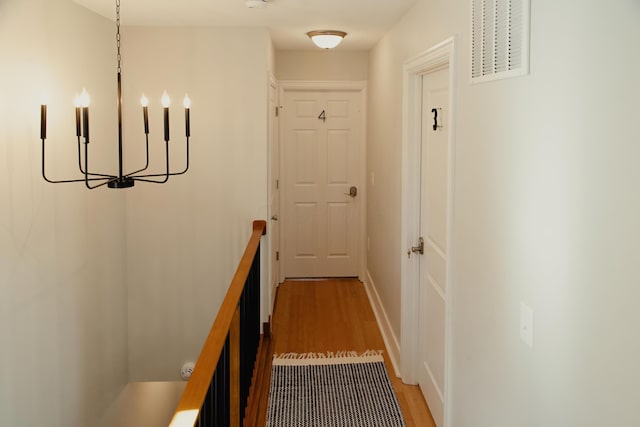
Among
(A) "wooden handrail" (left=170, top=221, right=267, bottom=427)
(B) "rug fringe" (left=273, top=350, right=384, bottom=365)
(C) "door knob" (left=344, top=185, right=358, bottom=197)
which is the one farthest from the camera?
(C) "door knob" (left=344, top=185, right=358, bottom=197)

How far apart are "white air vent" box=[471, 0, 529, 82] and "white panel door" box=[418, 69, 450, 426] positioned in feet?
2.55

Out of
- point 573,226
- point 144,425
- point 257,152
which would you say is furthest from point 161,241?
point 573,226

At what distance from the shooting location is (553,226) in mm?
1652

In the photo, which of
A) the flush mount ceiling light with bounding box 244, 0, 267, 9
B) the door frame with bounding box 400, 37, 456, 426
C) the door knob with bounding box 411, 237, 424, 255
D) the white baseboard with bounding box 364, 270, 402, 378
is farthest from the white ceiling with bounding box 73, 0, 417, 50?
the white baseboard with bounding box 364, 270, 402, 378

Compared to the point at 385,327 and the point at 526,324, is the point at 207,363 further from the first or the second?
the point at 385,327

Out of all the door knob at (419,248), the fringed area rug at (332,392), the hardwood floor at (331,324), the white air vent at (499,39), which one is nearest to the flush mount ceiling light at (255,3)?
the white air vent at (499,39)

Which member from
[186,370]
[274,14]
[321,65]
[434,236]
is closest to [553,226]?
[434,236]

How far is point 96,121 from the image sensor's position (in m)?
3.90

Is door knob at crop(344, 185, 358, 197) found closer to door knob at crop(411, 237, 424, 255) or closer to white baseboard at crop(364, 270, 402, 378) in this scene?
white baseboard at crop(364, 270, 402, 378)

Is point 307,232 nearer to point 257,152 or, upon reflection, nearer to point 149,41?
point 257,152

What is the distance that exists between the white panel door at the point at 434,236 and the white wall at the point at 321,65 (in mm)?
2477

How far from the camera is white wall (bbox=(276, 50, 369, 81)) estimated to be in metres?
5.93

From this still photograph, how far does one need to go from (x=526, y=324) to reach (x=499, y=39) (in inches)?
36.8

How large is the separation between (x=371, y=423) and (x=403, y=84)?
2034 mm
